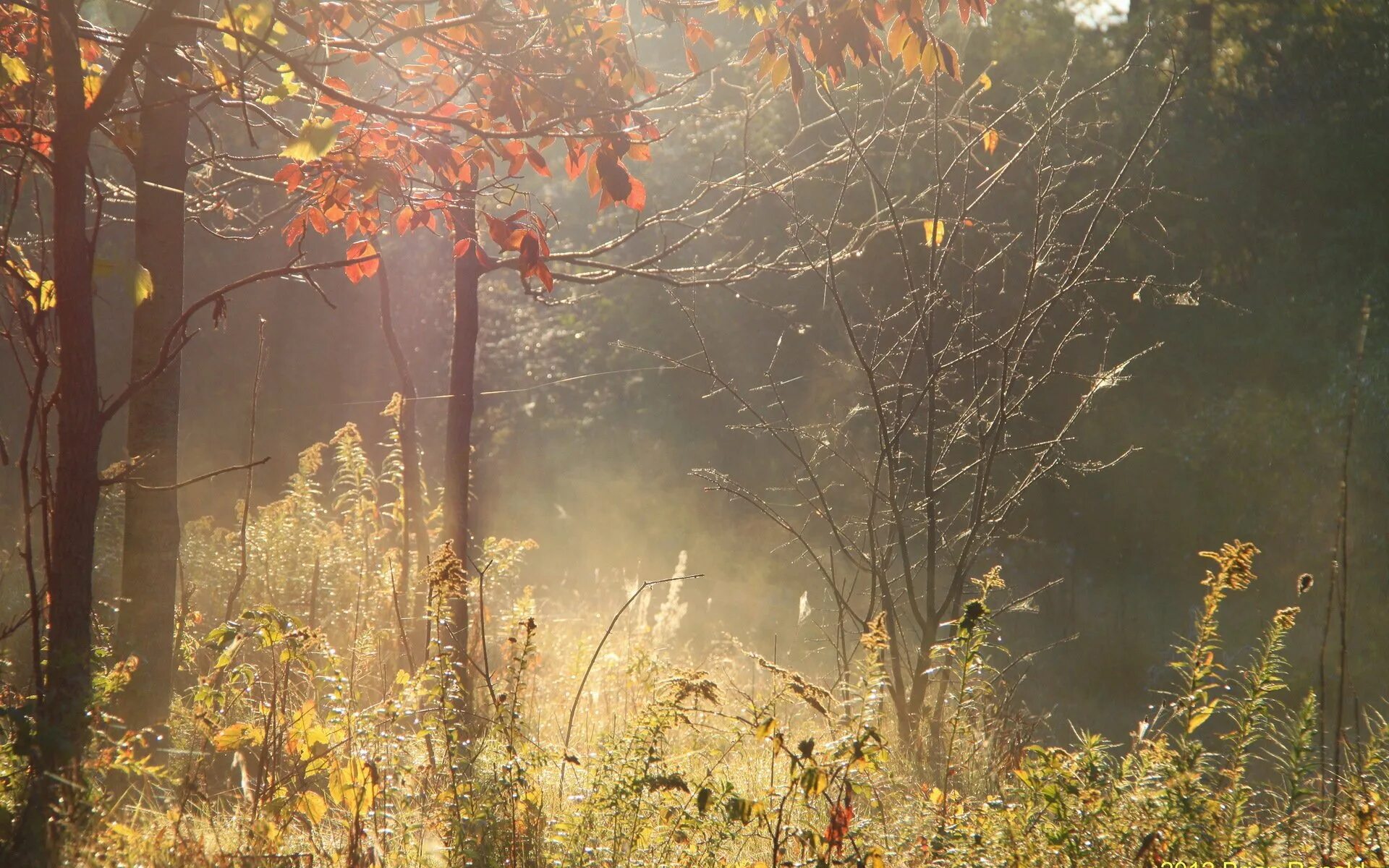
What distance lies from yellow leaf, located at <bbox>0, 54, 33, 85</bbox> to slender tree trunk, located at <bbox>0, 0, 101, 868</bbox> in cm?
22

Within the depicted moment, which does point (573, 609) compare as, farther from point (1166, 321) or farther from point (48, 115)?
point (1166, 321)

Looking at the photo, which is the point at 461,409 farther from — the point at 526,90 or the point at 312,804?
the point at 312,804

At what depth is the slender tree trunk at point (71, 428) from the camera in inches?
87.0

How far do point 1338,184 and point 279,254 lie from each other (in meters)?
12.7

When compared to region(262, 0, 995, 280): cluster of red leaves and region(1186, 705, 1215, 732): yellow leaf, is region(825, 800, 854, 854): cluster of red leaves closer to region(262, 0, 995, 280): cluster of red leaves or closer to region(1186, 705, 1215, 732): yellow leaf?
region(1186, 705, 1215, 732): yellow leaf

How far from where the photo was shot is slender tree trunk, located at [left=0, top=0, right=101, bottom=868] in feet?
7.25

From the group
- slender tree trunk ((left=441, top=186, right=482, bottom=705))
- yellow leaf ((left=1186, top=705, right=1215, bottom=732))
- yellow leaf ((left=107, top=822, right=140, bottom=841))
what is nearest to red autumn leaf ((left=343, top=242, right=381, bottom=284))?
slender tree trunk ((left=441, top=186, right=482, bottom=705))

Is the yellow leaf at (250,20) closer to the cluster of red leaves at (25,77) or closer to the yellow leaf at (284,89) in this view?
the yellow leaf at (284,89)

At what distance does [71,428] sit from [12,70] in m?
0.99

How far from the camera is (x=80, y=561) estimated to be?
2.32 meters

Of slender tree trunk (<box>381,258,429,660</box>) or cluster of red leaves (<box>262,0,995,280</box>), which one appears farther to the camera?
slender tree trunk (<box>381,258,429,660</box>)

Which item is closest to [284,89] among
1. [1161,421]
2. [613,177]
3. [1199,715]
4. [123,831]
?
[613,177]

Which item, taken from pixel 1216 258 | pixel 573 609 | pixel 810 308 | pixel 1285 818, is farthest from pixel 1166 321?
pixel 1285 818

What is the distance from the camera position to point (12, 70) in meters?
2.54
